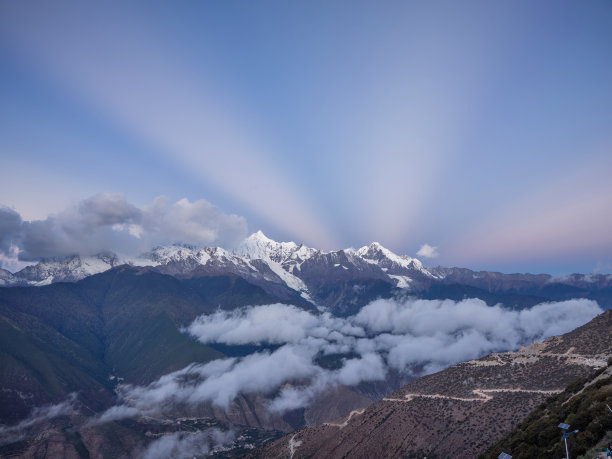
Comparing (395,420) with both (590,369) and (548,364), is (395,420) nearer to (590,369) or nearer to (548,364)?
(548,364)

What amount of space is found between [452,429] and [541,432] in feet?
255

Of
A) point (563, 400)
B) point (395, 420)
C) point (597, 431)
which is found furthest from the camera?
point (395, 420)

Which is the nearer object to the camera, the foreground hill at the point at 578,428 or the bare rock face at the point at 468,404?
the foreground hill at the point at 578,428

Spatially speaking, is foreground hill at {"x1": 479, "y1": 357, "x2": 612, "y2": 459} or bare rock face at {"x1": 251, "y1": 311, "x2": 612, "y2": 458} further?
bare rock face at {"x1": 251, "y1": 311, "x2": 612, "y2": 458}

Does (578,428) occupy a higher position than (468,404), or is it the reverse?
(578,428)

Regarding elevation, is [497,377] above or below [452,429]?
above

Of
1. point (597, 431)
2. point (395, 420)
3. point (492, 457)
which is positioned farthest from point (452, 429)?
point (597, 431)

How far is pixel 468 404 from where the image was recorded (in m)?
117

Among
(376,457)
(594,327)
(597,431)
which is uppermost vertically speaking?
(594,327)

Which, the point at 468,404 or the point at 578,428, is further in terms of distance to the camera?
the point at 468,404

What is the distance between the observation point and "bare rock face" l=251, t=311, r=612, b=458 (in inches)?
4072

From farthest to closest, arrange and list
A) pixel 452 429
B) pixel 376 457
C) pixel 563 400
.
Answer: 1. pixel 376 457
2. pixel 452 429
3. pixel 563 400

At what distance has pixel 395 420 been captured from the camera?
132250 millimetres

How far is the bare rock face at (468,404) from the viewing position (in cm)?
10344
